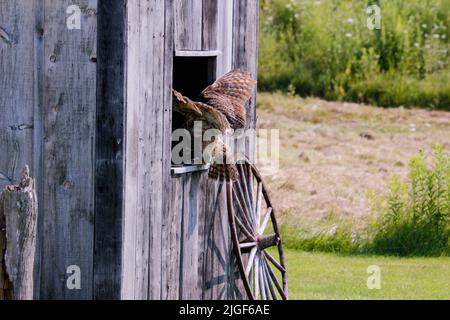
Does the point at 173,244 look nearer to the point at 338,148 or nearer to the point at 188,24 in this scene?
the point at 188,24

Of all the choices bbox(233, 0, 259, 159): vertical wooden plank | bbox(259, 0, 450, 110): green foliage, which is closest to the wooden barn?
bbox(233, 0, 259, 159): vertical wooden plank

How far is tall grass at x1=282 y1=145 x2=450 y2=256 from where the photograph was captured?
9.94 metres

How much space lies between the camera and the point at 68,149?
5.51m

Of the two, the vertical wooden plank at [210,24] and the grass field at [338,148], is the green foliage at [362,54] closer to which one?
the grass field at [338,148]

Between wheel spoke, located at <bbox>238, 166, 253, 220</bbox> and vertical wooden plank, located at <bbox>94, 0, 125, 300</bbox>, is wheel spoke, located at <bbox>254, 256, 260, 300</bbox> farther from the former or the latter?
vertical wooden plank, located at <bbox>94, 0, 125, 300</bbox>

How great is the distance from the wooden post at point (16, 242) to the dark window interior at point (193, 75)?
7.52ft

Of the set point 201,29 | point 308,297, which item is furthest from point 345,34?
point 201,29

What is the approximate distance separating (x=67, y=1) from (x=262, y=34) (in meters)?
→ 11.6

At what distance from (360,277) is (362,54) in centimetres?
746

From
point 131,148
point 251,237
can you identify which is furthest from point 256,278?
point 131,148

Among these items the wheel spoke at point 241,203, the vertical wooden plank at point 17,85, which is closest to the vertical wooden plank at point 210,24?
the wheel spoke at point 241,203

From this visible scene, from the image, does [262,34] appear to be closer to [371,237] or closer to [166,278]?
[371,237]

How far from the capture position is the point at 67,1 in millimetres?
5441

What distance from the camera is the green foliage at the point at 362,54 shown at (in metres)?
15.7
